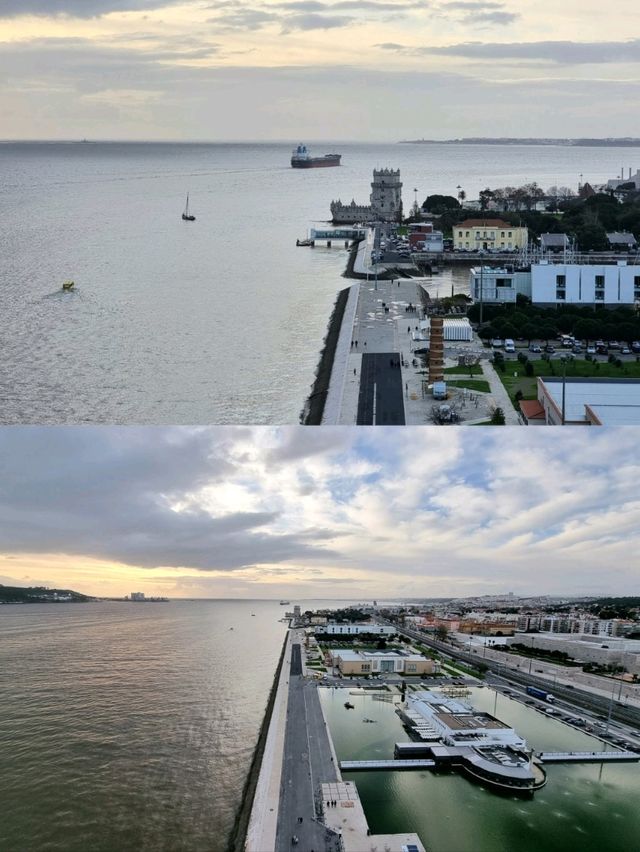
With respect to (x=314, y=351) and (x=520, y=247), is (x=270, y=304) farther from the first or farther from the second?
(x=520, y=247)

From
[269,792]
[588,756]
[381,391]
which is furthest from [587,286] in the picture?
[269,792]

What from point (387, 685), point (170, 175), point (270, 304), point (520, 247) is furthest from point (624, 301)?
point (170, 175)

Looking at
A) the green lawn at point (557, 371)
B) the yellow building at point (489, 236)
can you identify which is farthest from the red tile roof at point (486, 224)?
the green lawn at point (557, 371)

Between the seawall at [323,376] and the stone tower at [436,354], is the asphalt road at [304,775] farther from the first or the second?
the stone tower at [436,354]

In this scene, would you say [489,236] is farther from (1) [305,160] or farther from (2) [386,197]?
(1) [305,160]

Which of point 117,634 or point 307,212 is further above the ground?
point 307,212

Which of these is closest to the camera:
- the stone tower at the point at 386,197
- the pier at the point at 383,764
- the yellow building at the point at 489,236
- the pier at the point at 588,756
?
the pier at the point at 383,764
